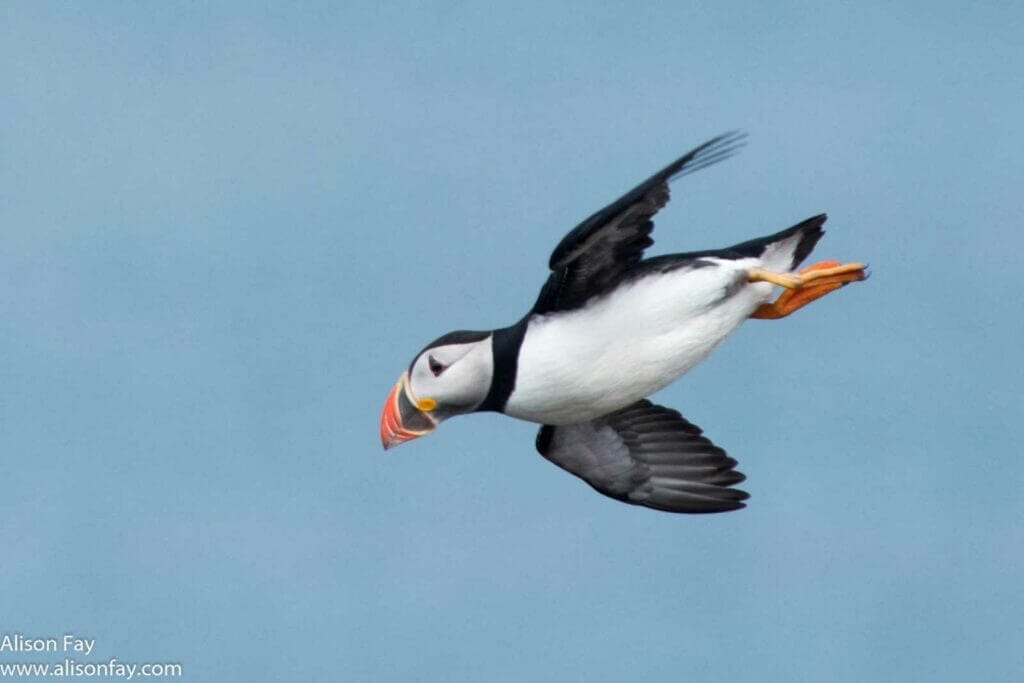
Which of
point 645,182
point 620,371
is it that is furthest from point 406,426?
point 645,182

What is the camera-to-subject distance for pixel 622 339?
1380cm

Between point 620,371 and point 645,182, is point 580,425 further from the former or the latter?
point 645,182

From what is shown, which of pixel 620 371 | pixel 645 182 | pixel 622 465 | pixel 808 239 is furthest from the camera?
pixel 622 465

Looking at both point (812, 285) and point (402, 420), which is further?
point (812, 285)

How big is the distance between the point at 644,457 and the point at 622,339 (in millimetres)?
2019

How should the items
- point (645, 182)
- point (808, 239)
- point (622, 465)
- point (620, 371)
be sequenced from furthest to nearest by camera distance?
point (622, 465), point (808, 239), point (620, 371), point (645, 182)

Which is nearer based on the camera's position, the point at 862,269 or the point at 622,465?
the point at 862,269

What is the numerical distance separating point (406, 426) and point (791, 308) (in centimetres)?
258

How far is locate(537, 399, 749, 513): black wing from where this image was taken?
15.5 m

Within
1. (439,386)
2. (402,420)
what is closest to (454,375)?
(439,386)

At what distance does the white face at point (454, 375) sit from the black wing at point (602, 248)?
47 centimetres

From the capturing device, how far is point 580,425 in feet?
51.3

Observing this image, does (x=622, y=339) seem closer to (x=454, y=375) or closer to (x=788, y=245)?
(x=454, y=375)

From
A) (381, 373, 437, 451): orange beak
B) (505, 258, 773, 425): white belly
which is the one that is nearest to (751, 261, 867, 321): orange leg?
(505, 258, 773, 425): white belly
